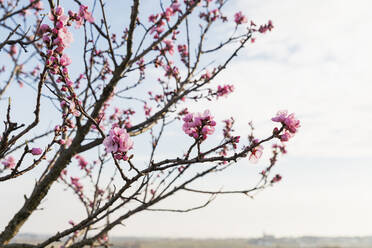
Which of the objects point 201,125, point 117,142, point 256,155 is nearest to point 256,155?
point 256,155

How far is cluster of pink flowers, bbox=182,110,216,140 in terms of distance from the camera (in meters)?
2.30

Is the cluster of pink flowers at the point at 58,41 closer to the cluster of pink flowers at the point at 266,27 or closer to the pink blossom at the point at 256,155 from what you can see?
the pink blossom at the point at 256,155

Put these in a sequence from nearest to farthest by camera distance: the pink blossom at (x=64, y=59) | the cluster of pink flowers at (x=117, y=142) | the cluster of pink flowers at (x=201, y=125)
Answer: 1. the cluster of pink flowers at (x=117, y=142)
2. the cluster of pink flowers at (x=201, y=125)
3. the pink blossom at (x=64, y=59)

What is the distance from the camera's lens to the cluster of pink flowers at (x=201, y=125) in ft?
7.56

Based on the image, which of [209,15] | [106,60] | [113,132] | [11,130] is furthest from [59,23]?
[209,15]

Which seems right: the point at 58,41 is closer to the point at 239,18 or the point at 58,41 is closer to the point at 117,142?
the point at 117,142

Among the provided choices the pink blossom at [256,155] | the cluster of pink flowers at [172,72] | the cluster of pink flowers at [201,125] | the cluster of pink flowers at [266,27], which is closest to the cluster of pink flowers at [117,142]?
the cluster of pink flowers at [201,125]

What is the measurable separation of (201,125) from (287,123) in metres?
0.64

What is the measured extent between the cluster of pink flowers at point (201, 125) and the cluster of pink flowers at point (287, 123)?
493 millimetres

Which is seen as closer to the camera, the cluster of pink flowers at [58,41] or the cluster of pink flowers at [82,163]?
the cluster of pink flowers at [58,41]

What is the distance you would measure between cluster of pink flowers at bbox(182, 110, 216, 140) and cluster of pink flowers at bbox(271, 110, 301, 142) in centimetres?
49

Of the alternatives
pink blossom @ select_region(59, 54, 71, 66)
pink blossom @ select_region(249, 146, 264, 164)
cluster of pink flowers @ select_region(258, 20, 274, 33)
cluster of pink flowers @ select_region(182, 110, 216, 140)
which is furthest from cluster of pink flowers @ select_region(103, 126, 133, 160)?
cluster of pink flowers @ select_region(258, 20, 274, 33)

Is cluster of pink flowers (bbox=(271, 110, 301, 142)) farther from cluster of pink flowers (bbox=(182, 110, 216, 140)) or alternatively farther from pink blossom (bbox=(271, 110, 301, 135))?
cluster of pink flowers (bbox=(182, 110, 216, 140))

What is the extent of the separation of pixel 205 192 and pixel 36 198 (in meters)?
2.15
